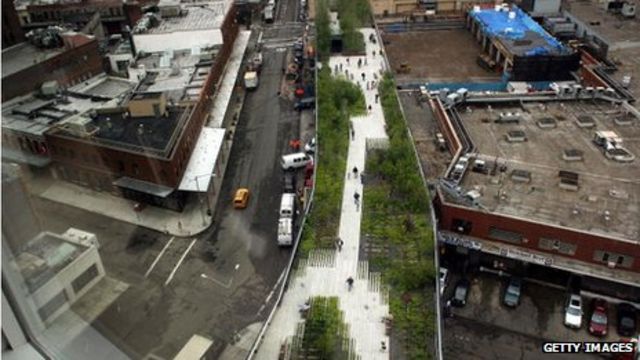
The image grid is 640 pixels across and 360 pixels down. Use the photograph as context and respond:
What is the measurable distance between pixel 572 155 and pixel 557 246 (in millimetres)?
1938

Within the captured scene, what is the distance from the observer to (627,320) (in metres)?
6.61

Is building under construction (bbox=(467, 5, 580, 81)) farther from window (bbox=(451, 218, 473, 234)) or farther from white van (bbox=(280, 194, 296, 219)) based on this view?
white van (bbox=(280, 194, 296, 219))

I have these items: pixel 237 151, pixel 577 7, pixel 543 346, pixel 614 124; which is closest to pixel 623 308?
pixel 543 346

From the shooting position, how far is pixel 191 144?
9.40 meters

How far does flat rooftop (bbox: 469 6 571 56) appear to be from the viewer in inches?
488

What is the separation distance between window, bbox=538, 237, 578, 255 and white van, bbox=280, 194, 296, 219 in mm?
3709

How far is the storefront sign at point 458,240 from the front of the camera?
7.30m

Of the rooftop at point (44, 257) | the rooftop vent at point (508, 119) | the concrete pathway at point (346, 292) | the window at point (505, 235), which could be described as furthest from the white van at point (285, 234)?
the rooftop at point (44, 257)

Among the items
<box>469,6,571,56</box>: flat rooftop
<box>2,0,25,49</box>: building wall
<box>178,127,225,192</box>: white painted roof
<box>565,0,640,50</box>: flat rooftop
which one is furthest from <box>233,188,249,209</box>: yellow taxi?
<box>565,0,640,50</box>: flat rooftop

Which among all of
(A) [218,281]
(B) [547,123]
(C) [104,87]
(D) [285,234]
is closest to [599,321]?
(B) [547,123]

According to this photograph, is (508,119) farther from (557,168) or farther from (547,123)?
(557,168)

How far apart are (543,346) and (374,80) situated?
7.30 meters

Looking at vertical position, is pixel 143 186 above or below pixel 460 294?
above

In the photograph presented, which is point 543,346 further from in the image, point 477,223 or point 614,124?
point 614,124
